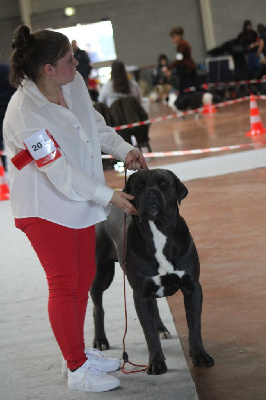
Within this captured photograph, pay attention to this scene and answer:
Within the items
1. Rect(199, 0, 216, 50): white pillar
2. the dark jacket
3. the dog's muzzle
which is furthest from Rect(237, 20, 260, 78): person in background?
the dog's muzzle

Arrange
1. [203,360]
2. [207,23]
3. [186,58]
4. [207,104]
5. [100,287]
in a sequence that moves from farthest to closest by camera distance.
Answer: [207,23] → [207,104] → [186,58] → [100,287] → [203,360]

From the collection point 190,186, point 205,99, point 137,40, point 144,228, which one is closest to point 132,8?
point 137,40

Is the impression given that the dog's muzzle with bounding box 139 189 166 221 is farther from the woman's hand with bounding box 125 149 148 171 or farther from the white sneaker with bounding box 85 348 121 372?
the white sneaker with bounding box 85 348 121 372

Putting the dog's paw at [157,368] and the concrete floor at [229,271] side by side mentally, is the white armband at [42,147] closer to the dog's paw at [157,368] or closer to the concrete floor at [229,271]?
the dog's paw at [157,368]

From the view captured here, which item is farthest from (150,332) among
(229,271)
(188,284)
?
(229,271)

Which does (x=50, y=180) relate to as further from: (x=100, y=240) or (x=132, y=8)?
(x=132, y=8)

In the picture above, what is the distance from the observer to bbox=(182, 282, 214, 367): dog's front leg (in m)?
3.39

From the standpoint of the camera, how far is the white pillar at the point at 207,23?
90.0 ft

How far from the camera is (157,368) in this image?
11.0ft

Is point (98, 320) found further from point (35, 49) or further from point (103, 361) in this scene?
point (35, 49)

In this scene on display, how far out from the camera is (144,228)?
3344mm

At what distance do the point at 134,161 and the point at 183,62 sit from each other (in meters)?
13.7

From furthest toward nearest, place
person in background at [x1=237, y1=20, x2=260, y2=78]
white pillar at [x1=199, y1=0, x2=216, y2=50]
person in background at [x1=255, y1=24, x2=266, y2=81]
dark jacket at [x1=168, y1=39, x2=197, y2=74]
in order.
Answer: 1. white pillar at [x1=199, y1=0, x2=216, y2=50]
2. person in background at [x1=237, y1=20, x2=260, y2=78]
3. person in background at [x1=255, y1=24, x2=266, y2=81]
4. dark jacket at [x1=168, y1=39, x2=197, y2=74]

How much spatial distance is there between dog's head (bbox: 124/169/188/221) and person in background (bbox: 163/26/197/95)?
1324 cm
